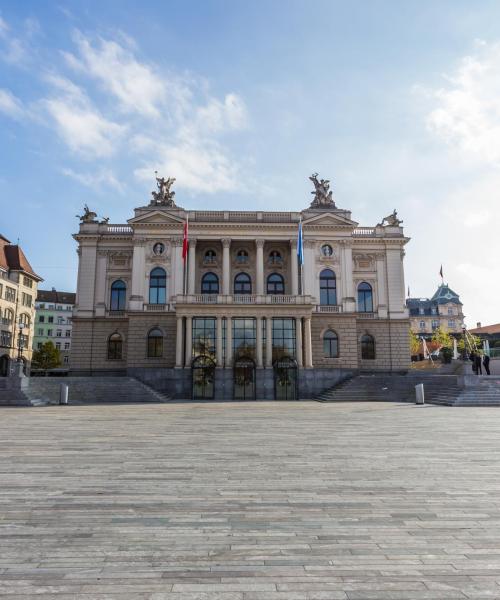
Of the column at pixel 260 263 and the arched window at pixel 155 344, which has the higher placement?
the column at pixel 260 263

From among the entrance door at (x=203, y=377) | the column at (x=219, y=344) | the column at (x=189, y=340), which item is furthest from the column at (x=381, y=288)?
the column at (x=189, y=340)

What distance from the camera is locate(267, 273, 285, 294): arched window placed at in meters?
53.0

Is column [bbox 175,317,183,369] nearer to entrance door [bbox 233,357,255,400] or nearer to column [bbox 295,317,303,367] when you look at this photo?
entrance door [bbox 233,357,255,400]

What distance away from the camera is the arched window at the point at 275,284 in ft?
174

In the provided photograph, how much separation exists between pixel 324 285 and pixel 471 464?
41886 millimetres

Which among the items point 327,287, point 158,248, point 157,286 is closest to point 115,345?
point 157,286

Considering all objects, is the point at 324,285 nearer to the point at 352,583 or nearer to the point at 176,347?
the point at 176,347

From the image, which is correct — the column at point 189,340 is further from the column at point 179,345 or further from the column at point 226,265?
the column at point 226,265

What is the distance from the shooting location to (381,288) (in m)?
53.4

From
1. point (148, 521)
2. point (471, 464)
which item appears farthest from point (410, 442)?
point (148, 521)

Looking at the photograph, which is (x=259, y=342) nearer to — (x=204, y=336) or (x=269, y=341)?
(x=269, y=341)

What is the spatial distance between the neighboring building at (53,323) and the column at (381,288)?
259 ft

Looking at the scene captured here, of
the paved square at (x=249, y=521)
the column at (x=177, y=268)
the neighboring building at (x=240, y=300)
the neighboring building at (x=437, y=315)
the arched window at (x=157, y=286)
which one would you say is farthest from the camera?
the neighboring building at (x=437, y=315)

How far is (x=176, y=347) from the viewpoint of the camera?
152ft
